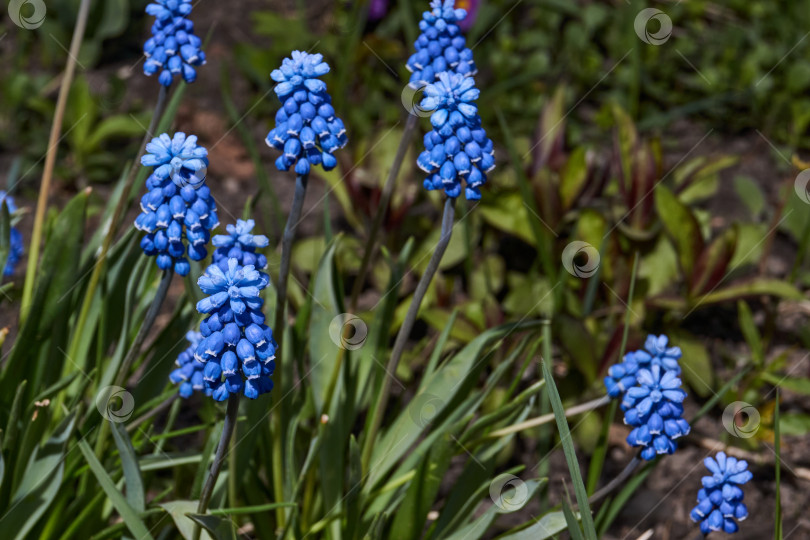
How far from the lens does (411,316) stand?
8.87 ft

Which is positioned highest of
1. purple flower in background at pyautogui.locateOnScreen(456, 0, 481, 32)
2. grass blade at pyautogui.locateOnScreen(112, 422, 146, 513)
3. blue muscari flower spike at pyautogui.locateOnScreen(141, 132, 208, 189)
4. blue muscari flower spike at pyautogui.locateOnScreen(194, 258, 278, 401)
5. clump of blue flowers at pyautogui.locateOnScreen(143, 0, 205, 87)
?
purple flower in background at pyautogui.locateOnScreen(456, 0, 481, 32)

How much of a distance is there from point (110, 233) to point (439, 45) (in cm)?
117

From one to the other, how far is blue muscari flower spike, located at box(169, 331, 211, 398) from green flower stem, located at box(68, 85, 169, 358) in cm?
37

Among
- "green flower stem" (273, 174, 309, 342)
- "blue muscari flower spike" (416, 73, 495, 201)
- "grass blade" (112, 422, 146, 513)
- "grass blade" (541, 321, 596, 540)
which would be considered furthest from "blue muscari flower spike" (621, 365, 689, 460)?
"grass blade" (112, 422, 146, 513)

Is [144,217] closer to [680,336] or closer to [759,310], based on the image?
[680,336]

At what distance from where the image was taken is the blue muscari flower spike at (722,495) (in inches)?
106

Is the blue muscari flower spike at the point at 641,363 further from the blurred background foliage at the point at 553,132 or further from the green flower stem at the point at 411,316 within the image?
the blurred background foliage at the point at 553,132

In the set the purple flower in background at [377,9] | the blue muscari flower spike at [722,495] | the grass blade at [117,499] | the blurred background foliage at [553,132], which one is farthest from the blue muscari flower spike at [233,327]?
the purple flower in background at [377,9]

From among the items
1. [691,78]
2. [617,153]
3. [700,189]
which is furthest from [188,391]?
[691,78]

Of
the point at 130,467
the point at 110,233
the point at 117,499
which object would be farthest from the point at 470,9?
the point at 117,499

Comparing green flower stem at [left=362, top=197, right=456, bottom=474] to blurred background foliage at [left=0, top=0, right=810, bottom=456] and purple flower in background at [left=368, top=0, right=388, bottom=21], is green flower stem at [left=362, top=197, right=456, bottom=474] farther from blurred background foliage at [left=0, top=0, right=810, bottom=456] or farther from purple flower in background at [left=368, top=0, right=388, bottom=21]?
purple flower in background at [left=368, top=0, right=388, bottom=21]

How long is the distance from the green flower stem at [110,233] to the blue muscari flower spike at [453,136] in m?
0.86

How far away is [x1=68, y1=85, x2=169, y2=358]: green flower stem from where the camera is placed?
9.48ft

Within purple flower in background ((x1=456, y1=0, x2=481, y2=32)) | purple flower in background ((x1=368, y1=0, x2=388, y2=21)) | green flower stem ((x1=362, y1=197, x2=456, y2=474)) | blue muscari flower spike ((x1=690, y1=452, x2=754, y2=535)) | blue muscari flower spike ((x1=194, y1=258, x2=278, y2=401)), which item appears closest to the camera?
blue muscari flower spike ((x1=194, y1=258, x2=278, y2=401))
